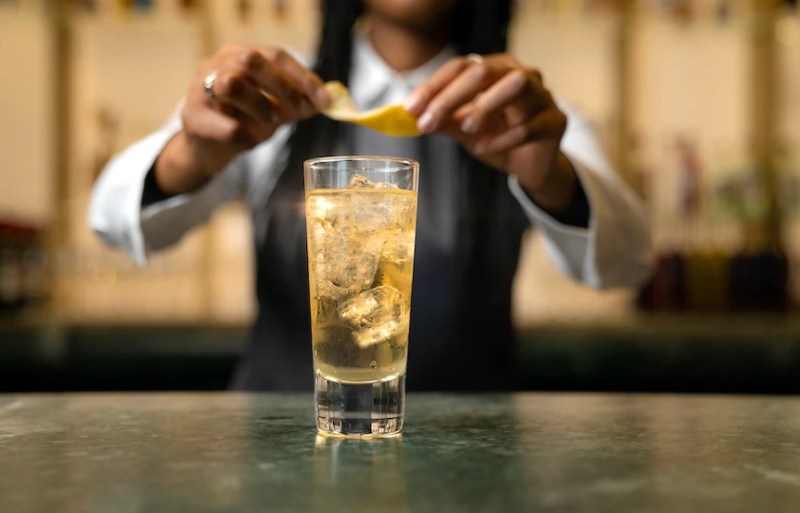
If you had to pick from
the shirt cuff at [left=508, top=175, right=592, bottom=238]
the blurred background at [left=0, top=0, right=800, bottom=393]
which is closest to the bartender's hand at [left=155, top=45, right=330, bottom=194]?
the shirt cuff at [left=508, top=175, right=592, bottom=238]

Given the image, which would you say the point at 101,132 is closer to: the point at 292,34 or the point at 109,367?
the point at 292,34

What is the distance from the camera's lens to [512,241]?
1600 mm

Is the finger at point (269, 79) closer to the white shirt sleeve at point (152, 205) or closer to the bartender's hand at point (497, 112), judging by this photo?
the bartender's hand at point (497, 112)

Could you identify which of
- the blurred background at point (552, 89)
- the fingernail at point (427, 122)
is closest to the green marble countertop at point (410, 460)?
the fingernail at point (427, 122)

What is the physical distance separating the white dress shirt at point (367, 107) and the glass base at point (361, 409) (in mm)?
610

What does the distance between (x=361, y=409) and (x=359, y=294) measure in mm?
82

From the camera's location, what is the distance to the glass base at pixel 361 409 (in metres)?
0.64

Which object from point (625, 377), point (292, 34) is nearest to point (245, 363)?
point (625, 377)

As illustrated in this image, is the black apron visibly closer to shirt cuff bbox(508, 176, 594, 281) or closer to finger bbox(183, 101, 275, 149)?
shirt cuff bbox(508, 176, 594, 281)

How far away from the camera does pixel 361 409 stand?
0.64 metres

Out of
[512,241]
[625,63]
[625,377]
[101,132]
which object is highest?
[625,63]

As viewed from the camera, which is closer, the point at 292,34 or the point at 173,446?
the point at 173,446

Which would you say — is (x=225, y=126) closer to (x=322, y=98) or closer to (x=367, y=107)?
(x=322, y=98)

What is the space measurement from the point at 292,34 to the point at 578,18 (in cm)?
97
